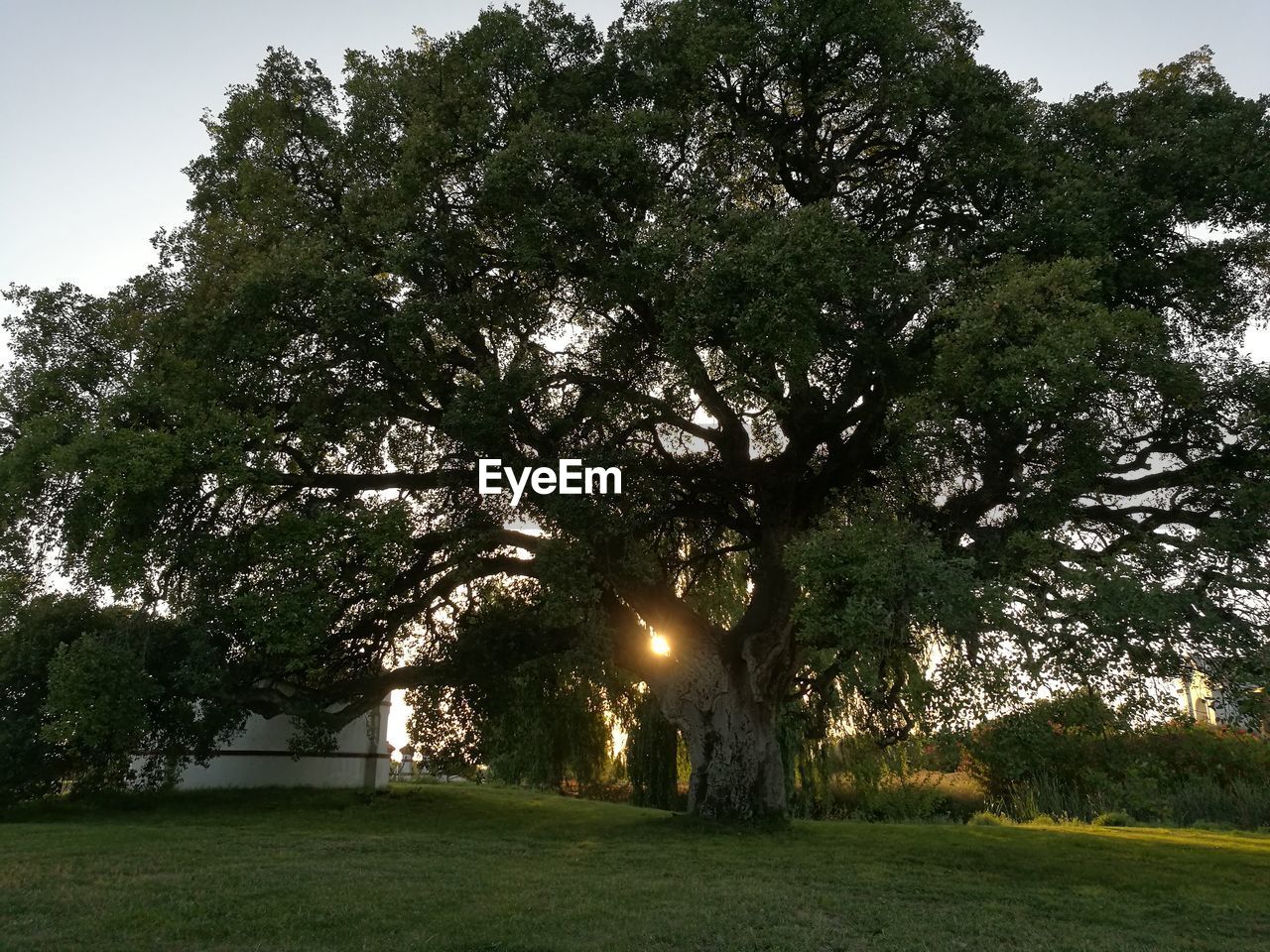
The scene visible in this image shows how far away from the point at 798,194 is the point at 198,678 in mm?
12477

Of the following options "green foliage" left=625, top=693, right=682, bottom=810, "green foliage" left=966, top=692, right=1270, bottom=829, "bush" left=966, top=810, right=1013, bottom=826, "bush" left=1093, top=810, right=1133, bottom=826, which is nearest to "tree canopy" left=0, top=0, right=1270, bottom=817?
"green foliage" left=966, top=692, right=1270, bottom=829

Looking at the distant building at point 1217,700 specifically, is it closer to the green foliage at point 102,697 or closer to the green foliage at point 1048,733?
the green foliage at point 1048,733

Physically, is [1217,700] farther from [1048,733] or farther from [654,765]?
[654,765]

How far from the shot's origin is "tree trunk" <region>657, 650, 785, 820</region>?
49.9 feet

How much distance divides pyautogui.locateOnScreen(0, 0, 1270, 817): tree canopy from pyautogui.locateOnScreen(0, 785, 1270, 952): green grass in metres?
2.28

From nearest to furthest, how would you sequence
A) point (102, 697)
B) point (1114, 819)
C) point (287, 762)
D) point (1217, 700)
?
point (1217, 700) < point (102, 697) < point (1114, 819) < point (287, 762)

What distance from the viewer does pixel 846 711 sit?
1880cm

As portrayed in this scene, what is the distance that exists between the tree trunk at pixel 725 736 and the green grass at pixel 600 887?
0.81 meters

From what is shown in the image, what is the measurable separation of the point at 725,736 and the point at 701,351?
674 centimetres

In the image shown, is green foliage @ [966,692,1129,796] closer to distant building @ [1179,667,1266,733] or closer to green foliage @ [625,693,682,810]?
distant building @ [1179,667,1266,733]

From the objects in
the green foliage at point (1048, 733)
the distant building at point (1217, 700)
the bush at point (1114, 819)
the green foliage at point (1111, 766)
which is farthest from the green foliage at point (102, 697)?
the bush at point (1114, 819)

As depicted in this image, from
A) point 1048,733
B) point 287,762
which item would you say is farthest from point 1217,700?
point 287,762

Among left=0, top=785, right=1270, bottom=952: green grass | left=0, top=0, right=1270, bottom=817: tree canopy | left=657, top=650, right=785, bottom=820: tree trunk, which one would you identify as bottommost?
left=0, top=785, right=1270, bottom=952: green grass

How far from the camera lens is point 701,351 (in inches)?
551
